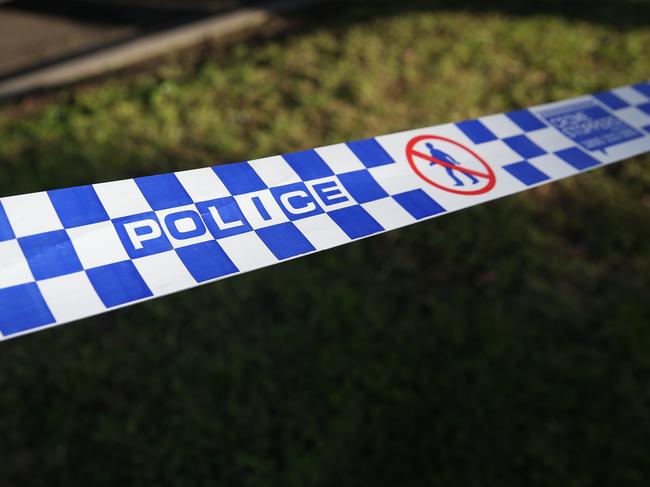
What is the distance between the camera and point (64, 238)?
97 cm

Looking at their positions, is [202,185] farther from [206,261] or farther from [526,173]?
[526,173]

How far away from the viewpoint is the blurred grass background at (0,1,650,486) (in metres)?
2.02

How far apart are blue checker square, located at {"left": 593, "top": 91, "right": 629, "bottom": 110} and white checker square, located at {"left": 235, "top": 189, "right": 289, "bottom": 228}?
3.47 feet

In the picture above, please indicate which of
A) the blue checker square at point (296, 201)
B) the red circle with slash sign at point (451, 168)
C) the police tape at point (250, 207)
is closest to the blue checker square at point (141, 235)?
the police tape at point (250, 207)

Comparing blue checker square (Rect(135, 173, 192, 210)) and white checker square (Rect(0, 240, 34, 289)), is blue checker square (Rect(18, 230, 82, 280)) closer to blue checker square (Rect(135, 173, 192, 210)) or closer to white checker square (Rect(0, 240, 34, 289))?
white checker square (Rect(0, 240, 34, 289))

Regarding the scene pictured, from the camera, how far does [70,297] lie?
0.89m

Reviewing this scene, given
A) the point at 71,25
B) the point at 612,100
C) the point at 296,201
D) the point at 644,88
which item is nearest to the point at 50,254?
the point at 296,201

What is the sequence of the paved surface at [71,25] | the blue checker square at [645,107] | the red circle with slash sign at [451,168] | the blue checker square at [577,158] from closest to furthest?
1. the red circle with slash sign at [451,168]
2. the blue checker square at [577,158]
3. the blue checker square at [645,107]
4. the paved surface at [71,25]

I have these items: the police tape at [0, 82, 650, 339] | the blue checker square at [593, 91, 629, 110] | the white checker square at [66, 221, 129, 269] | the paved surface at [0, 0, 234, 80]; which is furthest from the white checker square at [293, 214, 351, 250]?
the paved surface at [0, 0, 234, 80]

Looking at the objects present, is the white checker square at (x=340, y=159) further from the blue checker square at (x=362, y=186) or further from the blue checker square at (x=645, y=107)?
the blue checker square at (x=645, y=107)

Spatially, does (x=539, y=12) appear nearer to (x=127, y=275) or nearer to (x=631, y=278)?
(x=631, y=278)

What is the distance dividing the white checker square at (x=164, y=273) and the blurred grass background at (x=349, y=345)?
1.26 m

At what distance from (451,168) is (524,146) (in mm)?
244

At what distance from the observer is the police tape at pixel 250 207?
3.01ft
